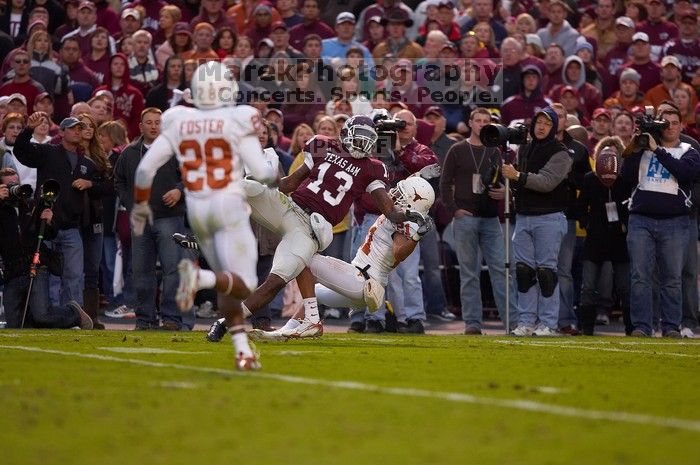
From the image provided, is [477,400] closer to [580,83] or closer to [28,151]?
[28,151]

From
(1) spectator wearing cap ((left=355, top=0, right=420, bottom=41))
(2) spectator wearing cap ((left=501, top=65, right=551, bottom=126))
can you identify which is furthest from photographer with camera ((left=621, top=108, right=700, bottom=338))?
(1) spectator wearing cap ((left=355, top=0, right=420, bottom=41))

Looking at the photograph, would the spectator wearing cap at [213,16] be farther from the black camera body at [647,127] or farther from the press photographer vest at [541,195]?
the black camera body at [647,127]

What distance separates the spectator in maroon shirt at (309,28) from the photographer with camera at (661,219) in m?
7.20

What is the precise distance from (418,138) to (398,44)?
3472 mm

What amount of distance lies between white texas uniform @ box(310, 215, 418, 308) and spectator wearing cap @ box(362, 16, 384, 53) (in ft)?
25.6

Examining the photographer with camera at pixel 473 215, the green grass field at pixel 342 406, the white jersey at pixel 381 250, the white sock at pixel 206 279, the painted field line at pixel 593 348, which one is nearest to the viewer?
the green grass field at pixel 342 406

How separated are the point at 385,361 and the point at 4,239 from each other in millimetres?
5492

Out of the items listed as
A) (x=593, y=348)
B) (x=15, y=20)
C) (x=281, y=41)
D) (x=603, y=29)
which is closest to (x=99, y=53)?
(x=15, y=20)

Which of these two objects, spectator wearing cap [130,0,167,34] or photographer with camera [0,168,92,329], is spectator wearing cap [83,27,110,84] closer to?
spectator wearing cap [130,0,167,34]

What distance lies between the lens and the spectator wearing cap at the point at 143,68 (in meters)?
18.6

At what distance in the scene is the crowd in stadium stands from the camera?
14.2 metres

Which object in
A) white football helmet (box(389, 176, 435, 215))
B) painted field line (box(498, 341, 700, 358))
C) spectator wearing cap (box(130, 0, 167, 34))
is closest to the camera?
painted field line (box(498, 341, 700, 358))

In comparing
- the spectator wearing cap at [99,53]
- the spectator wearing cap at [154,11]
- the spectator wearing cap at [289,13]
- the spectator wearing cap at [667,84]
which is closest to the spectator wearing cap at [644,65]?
the spectator wearing cap at [667,84]

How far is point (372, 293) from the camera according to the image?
12.2 metres
